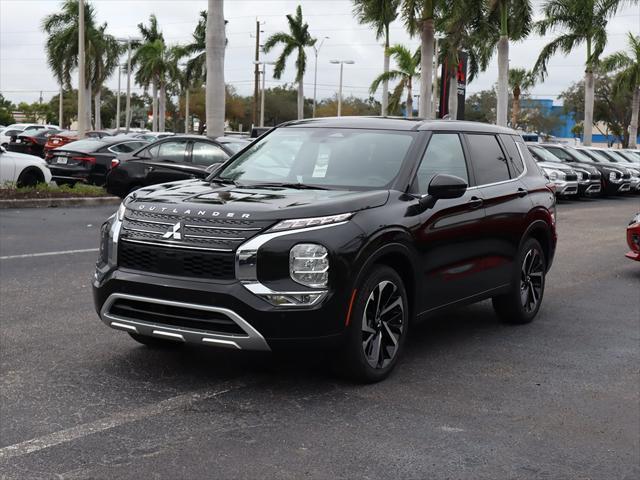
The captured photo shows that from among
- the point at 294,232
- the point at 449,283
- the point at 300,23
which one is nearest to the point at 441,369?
the point at 449,283

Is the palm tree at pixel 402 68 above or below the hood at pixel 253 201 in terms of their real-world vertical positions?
above

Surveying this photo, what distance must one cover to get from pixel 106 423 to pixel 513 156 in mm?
4542

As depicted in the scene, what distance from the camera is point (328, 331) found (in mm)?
5105

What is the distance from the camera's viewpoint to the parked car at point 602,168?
1129 inches

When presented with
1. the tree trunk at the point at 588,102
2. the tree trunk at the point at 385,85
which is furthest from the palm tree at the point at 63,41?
the tree trunk at the point at 588,102

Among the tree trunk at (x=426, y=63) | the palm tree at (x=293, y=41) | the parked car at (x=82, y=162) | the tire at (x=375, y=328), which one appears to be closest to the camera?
the tire at (x=375, y=328)

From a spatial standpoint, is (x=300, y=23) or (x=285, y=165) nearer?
(x=285, y=165)

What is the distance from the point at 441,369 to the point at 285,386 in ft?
4.05

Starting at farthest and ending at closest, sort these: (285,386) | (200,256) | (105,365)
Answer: (105,365) < (285,386) < (200,256)

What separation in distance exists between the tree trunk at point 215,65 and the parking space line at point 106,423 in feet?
58.9

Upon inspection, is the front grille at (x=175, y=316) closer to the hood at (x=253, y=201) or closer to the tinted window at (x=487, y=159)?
the hood at (x=253, y=201)

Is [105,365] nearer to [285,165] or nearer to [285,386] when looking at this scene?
[285,386]

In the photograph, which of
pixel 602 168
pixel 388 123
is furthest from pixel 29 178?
pixel 602 168

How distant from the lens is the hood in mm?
5156
